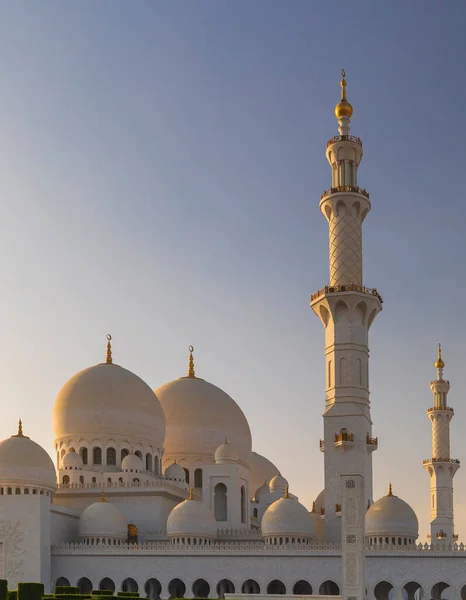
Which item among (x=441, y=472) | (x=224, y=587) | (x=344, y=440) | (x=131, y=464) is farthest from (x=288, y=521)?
(x=441, y=472)

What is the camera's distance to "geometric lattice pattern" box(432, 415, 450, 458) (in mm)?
61562

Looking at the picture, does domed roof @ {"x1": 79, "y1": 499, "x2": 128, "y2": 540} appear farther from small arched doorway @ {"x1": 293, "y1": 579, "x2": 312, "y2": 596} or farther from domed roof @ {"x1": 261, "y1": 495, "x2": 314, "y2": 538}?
small arched doorway @ {"x1": 293, "y1": 579, "x2": 312, "y2": 596}

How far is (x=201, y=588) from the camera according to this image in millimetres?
43656

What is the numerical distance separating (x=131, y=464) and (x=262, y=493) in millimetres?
9541

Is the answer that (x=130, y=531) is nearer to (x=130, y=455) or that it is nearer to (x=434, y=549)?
(x=130, y=455)

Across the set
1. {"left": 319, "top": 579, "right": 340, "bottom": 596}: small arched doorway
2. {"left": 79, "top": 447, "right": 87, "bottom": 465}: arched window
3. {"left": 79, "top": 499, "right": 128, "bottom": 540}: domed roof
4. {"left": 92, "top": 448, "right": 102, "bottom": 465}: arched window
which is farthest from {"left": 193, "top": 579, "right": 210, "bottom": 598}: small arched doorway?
{"left": 79, "top": 447, "right": 87, "bottom": 465}: arched window

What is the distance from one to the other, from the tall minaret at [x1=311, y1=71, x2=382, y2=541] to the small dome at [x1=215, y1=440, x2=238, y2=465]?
640 centimetres

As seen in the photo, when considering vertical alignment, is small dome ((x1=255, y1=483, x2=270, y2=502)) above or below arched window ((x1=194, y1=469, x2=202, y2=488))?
below

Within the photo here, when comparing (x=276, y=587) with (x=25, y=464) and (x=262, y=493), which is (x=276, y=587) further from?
(x=262, y=493)

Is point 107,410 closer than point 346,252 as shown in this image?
No

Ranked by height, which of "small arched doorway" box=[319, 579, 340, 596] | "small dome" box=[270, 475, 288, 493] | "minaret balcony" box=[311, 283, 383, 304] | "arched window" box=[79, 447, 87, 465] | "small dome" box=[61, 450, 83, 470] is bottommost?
"small arched doorway" box=[319, 579, 340, 596]

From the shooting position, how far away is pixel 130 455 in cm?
4912

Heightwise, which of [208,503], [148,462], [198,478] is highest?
[148,462]

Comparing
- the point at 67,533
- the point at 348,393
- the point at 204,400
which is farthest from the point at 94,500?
the point at 348,393
